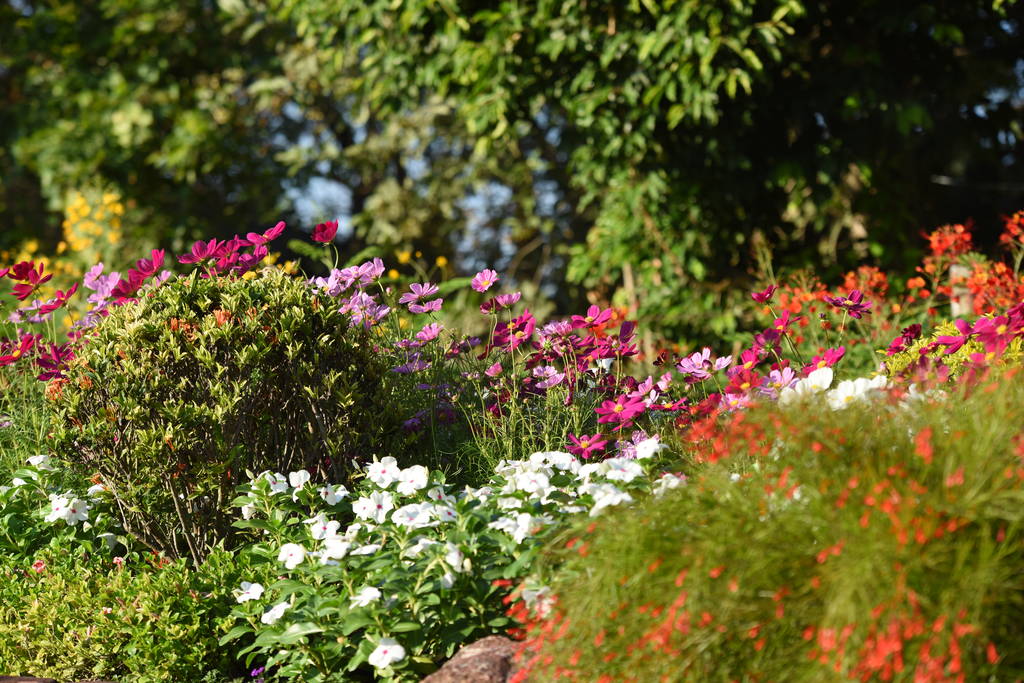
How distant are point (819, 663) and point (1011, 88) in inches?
257

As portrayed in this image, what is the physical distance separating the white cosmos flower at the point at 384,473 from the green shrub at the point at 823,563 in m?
0.81

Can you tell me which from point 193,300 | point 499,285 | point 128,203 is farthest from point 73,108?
point 193,300

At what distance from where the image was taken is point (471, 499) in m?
2.85

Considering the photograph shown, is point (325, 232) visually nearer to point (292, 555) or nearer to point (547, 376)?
point (547, 376)

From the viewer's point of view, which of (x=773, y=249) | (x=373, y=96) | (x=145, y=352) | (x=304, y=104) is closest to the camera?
(x=145, y=352)

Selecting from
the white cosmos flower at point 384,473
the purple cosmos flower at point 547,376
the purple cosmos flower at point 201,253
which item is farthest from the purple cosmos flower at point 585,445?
the purple cosmos flower at point 201,253

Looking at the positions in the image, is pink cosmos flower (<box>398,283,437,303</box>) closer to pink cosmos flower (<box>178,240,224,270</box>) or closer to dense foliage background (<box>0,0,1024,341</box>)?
pink cosmos flower (<box>178,240,224,270</box>)

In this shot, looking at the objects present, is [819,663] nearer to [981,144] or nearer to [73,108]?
[981,144]

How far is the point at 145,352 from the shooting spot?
319 cm

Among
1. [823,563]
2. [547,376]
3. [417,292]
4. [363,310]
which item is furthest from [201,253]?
[823,563]

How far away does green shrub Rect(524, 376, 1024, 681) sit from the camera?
6.02 ft

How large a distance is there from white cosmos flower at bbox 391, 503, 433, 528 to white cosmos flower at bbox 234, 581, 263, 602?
1.34 ft

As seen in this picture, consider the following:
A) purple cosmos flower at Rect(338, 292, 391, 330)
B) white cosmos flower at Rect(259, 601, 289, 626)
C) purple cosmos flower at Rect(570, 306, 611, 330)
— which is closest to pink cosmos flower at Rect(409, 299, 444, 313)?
purple cosmos flower at Rect(338, 292, 391, 330)

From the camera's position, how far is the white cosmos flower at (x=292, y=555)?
8.84 ft
